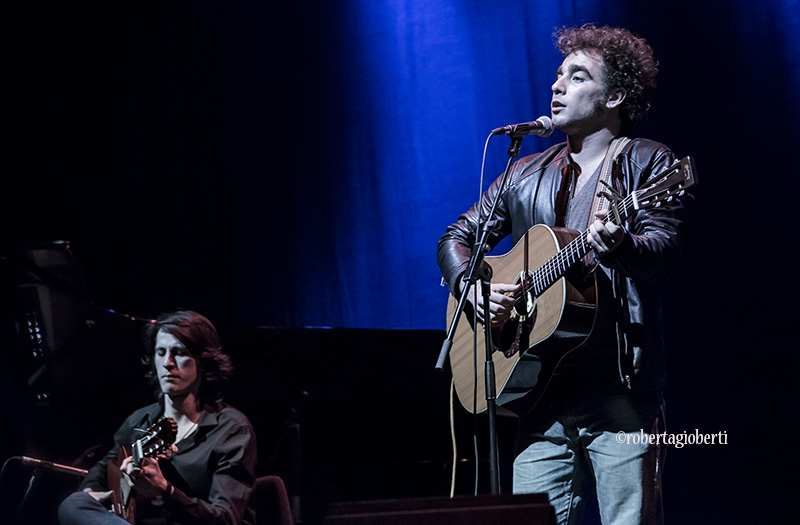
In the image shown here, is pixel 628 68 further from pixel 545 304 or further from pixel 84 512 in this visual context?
pixel 84 512

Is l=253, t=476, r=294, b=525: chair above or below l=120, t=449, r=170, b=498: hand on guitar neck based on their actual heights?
below

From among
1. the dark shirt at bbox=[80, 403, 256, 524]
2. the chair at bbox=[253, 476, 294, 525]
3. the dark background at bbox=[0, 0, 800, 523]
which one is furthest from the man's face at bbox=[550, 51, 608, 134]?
the chair at bbox=[253, 476, 294, 525]

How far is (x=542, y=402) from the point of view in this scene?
8.80ft

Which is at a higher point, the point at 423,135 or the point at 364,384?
the point at 423,135

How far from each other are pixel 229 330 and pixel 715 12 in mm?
2904

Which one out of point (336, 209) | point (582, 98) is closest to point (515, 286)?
point (582, 98)

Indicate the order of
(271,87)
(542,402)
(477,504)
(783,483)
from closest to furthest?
(477,504) → (542,402) → (783,483) → (271,87)

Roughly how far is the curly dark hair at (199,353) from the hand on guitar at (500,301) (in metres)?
1.60

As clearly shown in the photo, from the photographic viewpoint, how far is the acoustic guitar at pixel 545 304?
2.40 m

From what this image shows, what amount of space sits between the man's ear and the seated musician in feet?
7.02

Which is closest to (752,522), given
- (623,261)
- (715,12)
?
(623,261)

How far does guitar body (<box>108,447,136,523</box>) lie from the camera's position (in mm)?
3539

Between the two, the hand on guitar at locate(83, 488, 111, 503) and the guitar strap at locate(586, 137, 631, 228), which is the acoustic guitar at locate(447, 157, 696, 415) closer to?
the guitar strap at locate(586, 137, 631, 228)

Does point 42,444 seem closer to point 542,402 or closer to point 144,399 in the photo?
point 144,399
